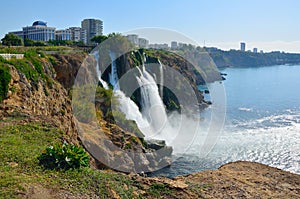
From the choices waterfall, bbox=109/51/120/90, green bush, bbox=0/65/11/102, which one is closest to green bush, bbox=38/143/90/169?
green bush, bbox=0/65/11/102

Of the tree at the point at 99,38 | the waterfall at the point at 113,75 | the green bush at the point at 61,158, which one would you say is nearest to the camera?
the green bush at the point at 61,158

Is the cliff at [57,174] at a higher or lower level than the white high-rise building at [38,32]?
lower

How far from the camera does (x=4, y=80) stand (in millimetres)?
12812

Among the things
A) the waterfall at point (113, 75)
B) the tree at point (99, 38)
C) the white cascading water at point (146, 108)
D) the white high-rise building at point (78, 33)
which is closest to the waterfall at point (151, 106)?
the white cascading water at point (146, 108)

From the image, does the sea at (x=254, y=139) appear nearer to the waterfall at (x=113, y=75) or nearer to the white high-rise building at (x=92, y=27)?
the waterfall at (x=113, y=75)

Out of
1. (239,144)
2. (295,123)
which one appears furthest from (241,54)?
(239,144)

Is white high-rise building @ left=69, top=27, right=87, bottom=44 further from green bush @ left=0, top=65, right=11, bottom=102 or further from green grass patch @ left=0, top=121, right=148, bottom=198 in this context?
green grass patch @ left=0, top=121, right=148, bottom=198

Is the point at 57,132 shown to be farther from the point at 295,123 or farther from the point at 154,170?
the point at 295,123

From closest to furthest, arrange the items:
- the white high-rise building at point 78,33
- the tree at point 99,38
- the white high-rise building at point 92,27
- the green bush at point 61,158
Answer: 1. the green bush at point 61,158
2. the tree at point 99,38
3. the white high-rise building at point 92,27
4. the white high-rise building at point 78,33

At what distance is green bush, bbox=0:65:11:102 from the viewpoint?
1242 centimetres

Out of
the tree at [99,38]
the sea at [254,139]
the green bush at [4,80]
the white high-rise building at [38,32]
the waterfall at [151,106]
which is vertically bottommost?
the sea at [254,139]

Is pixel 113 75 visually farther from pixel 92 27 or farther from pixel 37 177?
pixel 92 27

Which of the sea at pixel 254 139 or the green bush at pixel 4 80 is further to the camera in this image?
the sea at pixel 254 139

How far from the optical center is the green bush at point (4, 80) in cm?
1242
